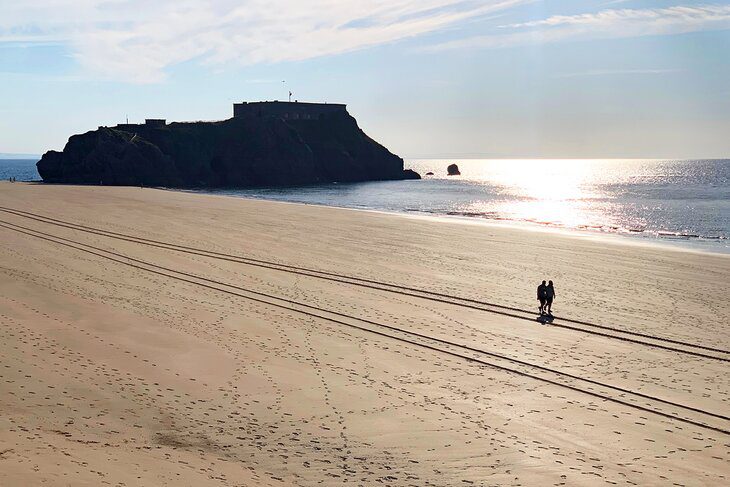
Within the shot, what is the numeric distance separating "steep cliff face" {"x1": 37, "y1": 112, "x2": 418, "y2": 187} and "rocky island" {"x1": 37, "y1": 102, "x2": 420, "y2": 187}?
0.18 metres

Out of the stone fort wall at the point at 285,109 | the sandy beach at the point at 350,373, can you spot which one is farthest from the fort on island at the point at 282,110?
the sandy beach at the point at 350,373

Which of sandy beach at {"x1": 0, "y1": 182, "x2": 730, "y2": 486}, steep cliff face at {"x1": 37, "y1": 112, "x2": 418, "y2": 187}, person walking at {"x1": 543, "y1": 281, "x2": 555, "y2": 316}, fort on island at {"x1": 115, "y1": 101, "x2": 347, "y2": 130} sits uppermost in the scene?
fort on island at {"x1": 115, "y1": 101, "x2": 347, "y2": 130}

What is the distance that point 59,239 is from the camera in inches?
1298

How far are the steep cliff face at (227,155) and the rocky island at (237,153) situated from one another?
0.18m

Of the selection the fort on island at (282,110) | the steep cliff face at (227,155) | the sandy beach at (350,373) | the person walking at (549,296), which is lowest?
the sandy beach at (350,373)

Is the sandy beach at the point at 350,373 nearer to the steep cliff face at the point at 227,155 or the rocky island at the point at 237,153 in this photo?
the steep cliff face at the point at 227,155

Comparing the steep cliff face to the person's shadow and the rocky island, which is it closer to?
the rocky island

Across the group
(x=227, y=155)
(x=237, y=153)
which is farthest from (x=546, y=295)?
(x=227, y=155)

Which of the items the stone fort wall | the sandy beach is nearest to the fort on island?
the stone fort wall

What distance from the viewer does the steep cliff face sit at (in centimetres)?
11544

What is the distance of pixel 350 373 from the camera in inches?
575

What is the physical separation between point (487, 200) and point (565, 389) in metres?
82.4

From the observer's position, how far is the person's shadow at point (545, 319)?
20008 mm

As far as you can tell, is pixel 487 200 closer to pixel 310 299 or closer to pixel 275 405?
pixel 310 299
